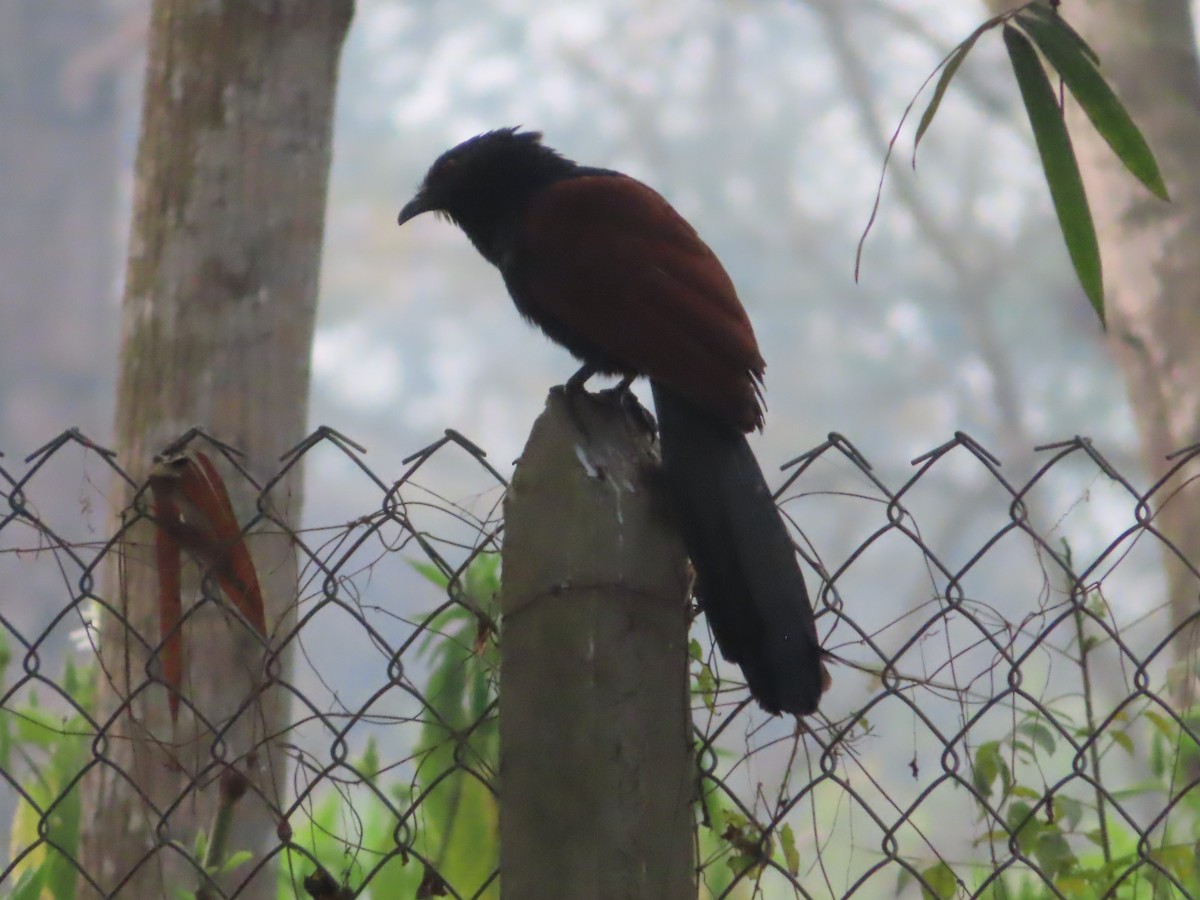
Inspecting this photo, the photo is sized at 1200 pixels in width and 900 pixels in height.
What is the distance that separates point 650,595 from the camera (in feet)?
3.45

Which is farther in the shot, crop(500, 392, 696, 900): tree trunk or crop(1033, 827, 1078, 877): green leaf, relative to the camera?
crop(1033, 827, 1078, 877): green leaf

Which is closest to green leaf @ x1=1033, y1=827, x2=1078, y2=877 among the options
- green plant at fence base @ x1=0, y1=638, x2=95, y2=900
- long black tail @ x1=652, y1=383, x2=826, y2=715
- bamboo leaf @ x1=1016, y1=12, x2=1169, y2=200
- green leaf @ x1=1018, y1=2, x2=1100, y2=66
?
long black tail @ x1=652, y1=383, x2=826, y2=715

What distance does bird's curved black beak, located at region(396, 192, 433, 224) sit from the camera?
2.27 m

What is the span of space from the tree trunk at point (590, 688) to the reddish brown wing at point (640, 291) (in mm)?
292

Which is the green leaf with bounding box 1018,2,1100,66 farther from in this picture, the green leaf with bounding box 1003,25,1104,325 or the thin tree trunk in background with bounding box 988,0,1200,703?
the thin tree trunk in background with bounding box 988,0,1200,703

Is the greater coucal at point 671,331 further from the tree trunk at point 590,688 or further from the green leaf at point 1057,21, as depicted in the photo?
the green leaf at point 1057,21

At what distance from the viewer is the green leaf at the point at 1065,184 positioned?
1.25 metres

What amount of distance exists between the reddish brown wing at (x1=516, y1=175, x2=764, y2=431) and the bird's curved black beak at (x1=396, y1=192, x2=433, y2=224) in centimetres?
50

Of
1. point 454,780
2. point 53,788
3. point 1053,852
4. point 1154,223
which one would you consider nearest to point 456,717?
point 454,780

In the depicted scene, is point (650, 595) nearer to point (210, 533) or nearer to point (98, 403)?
point (210, 533)

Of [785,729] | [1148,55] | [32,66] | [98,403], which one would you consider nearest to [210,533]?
[785,729]

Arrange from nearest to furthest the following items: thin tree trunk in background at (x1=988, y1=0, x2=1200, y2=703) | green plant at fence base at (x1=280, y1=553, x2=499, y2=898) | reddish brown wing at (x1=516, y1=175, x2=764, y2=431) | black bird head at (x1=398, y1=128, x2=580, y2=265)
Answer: reddish brown wing at (x1=516, y1=175, x2=764, y2=431) → green plant at fence base at (x1=280, y1=553, x2=499, y2=898) → black bird head at (x1=398, y1=128, x2=580, y2=265) → thin tree trunk in background at (x1=988, y1=0, x2=1200, y2=703)

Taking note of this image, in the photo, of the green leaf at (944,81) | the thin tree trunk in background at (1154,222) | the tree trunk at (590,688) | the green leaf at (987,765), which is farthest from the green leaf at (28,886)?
the thin tree trunk in background at (1154,222)

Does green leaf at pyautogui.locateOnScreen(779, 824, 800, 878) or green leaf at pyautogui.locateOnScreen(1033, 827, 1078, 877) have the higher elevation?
green leaf at pyautogui.locateOnScreen(1033, 827, 1078, 877)
